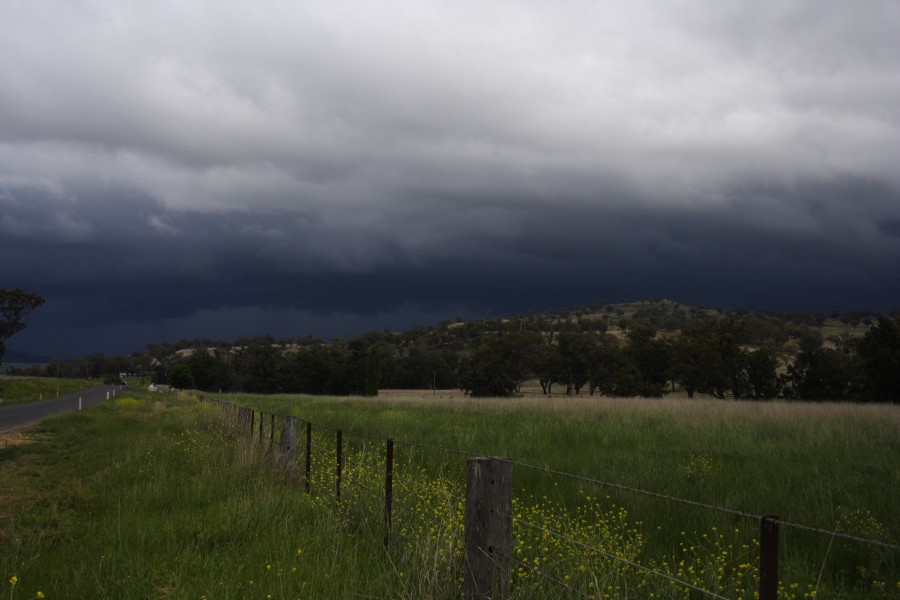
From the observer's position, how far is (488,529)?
4.77 metres

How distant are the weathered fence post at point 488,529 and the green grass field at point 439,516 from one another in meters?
0.27

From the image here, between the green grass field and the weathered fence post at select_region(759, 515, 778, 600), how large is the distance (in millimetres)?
1495

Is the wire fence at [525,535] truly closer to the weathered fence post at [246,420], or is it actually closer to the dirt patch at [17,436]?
the weathered fence post at [246,420]

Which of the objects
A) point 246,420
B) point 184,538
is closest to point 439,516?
point 184,538

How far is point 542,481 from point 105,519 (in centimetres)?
627

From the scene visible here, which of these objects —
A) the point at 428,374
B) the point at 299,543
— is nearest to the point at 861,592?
the point at 299,543

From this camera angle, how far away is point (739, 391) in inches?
2589

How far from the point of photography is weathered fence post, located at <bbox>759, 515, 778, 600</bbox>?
9.53 feet

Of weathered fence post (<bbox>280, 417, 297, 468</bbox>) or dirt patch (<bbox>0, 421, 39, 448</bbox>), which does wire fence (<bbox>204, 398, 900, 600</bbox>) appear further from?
dirt patch (<bbox>0, 421, 39, 448</bbox>)

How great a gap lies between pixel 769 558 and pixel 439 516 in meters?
4.36

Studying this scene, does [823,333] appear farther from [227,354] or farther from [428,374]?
[227,354]

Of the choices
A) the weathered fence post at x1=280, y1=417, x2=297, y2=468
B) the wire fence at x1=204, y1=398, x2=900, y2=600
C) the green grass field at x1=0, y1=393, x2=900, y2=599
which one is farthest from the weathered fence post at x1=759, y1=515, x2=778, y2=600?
the weathered fence post at x1=280, y1=417, x2=297, y2=468

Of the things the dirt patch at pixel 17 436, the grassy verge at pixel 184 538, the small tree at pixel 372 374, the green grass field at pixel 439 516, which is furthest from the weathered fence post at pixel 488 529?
the small tree at pixel 372 374

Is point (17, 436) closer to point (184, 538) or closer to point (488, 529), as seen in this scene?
point (184, 538)
